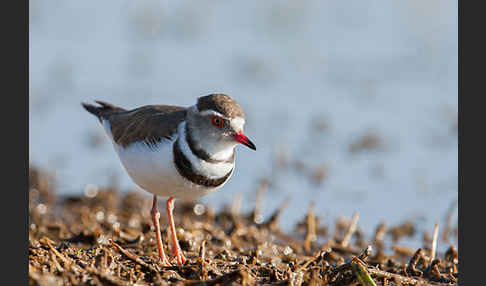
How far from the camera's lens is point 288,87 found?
11.1m

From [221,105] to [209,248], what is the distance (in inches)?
61.6

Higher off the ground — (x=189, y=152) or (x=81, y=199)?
(x=189, y=152)

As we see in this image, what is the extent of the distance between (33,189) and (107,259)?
156 inches

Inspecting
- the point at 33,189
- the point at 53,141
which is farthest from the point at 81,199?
the point at 53,141

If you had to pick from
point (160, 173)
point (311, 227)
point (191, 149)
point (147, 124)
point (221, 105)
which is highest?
point (221, 105)

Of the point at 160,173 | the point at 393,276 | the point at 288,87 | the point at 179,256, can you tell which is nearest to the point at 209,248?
the point at 179,256

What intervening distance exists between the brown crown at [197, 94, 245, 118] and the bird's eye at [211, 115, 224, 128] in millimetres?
55

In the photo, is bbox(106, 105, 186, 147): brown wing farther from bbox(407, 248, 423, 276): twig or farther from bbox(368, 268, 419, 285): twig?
bbox(407, 248, 423, 276): twig

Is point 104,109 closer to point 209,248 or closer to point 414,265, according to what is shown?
point 209,248

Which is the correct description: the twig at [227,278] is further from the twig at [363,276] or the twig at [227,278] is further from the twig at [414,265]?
the twig at [414,265]

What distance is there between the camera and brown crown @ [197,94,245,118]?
4.84 metres

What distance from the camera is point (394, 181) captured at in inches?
335

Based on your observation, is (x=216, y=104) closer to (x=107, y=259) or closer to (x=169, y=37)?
(x=107, y=259)

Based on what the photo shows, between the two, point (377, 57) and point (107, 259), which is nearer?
point (107, 259)
